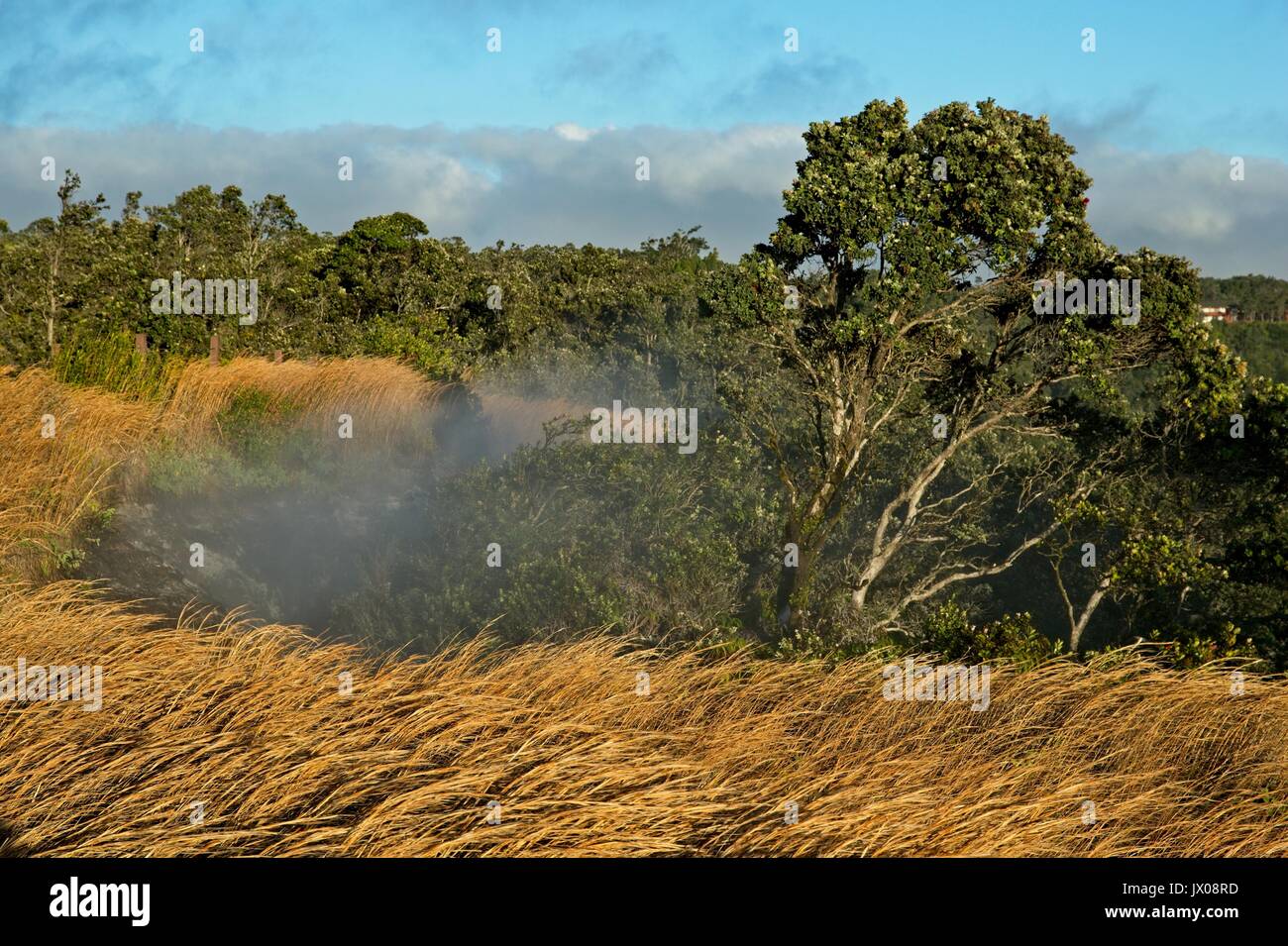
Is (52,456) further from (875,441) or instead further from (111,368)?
(875,441)

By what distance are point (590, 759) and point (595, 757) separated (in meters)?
0.07

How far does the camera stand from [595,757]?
5645 millimetres

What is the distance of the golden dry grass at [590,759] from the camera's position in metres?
4.85

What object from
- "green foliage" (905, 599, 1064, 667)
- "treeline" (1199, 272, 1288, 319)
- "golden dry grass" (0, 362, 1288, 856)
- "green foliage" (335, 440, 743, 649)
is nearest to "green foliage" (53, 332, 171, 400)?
"green foliage" (335, 440, 743, 649)

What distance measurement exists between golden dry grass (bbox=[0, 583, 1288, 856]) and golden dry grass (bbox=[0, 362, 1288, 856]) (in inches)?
0.7

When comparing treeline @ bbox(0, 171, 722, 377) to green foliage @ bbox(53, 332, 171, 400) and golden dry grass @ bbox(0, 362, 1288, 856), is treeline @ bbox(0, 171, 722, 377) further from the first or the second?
golden dry grass @ bbox(0, 362, 1288, 856)

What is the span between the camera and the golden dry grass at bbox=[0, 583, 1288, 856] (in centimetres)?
485

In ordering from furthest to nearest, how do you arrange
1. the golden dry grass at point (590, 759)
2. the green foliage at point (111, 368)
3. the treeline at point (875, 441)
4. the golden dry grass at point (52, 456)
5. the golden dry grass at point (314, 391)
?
the golden dry grass at point (314, 391) → the green foliage at point (111, 368) → the treeline at point (875, 441) → the golden dry grass at point (52, 456) → the golden dry grass at point (590, 759)

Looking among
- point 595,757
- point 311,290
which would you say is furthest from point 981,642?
point 311,290

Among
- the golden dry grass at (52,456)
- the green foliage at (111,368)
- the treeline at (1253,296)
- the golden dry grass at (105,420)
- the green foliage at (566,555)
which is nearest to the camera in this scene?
Result: the golden dry grass at (52,456)

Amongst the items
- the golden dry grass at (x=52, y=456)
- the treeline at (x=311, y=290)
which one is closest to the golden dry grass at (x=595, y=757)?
the golden dry grass at (x=52, y=456)

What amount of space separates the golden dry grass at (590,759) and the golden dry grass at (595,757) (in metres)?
0.02

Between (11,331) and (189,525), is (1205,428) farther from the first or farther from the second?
(11,331)

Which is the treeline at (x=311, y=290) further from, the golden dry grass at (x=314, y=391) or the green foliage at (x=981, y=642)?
the green foliage at (x=981, y=642)
